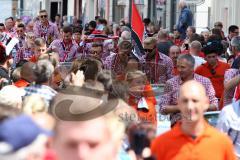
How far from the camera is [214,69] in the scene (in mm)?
13617

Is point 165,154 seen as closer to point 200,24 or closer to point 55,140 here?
point 55,140

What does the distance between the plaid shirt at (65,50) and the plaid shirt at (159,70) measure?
3826 mm

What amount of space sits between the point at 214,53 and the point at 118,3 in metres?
28.4

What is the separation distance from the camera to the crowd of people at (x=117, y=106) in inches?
172

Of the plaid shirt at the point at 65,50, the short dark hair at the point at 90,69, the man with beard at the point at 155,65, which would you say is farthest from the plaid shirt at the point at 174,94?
the plaid shirt at the point at 65,50

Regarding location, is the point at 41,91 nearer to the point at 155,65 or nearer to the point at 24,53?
the point at 155,65

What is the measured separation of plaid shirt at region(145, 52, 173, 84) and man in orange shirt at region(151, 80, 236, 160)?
6.86 meters

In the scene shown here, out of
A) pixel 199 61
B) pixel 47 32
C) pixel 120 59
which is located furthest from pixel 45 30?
pixel 120 59

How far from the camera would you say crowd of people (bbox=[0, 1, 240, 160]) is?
172 inches

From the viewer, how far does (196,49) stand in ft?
51.8

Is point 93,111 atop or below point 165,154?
atop

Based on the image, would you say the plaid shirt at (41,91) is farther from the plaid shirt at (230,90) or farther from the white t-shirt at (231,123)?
the plaid shirt at (230,90)

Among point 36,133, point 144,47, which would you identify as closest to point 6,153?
point 36,133

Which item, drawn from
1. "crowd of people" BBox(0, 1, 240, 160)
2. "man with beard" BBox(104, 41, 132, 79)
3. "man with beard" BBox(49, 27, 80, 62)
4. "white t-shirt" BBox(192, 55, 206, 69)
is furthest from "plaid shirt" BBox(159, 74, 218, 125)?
"man with beard" BBox(49, 27, 80, 62)
